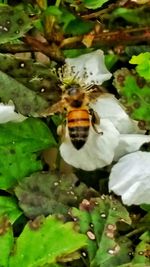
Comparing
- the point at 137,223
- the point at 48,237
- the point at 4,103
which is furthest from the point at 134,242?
the point at 4,103

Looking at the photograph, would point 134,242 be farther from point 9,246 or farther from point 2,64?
point 2,64

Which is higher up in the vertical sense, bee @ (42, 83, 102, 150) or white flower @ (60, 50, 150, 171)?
bee @ (42, 83, 102, 150)

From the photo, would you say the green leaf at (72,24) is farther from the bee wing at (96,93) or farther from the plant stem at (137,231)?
the plant stem at (137,231)

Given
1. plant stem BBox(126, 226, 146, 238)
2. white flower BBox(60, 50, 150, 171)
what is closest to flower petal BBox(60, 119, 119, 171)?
white flower BBox(60, 50, 150, 171)

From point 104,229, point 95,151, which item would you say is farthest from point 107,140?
point 104,229

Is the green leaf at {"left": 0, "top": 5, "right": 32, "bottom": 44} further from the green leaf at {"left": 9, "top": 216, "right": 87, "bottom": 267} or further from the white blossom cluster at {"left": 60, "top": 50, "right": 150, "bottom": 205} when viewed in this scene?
the green leaf at {"left": 9, "top": 216, "right": 87, "bottom": 267}

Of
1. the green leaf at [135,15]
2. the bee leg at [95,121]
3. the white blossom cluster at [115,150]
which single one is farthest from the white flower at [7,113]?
the green leaf at [135,15]
